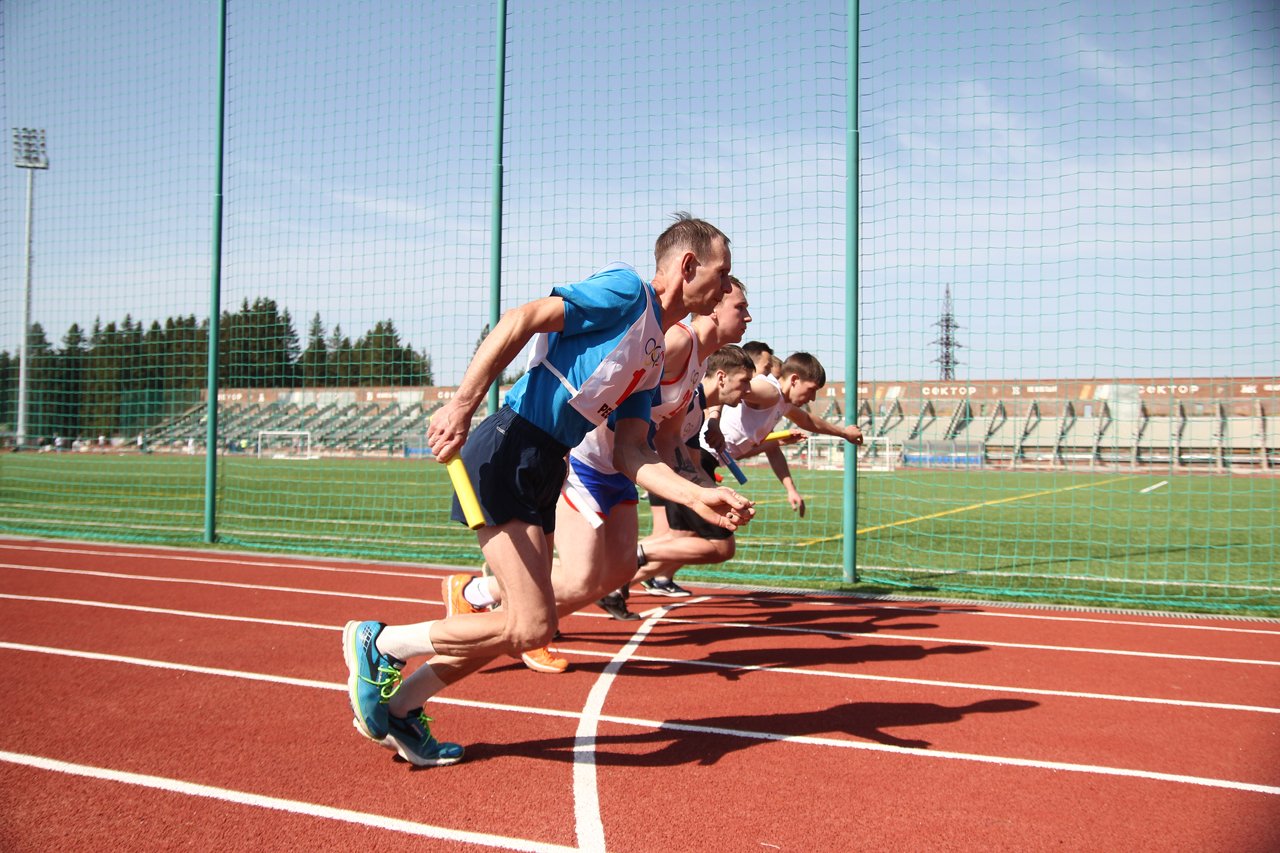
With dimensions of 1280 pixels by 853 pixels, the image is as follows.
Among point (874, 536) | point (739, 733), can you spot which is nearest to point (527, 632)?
point (739, 733)

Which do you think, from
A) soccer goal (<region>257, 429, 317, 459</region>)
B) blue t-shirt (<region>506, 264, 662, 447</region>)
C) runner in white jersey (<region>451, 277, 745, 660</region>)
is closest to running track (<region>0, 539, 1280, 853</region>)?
runner in white jersey (<region>451, 277, 745, 660</region>)

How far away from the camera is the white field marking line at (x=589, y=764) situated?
2.94 m

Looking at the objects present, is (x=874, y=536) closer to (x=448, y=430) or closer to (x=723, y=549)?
(x=723, y=549)

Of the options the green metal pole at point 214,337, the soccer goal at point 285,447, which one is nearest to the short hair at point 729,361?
the green metal pole at point 214,337

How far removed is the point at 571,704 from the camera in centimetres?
452

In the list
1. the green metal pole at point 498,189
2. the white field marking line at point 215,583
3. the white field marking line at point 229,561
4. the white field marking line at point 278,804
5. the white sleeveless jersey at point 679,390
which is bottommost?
the white field marking line at point 229,561

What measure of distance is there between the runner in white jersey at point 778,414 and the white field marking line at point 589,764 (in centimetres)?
231

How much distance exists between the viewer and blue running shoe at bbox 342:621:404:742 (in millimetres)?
3463

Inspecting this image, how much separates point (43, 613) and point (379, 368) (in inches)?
230

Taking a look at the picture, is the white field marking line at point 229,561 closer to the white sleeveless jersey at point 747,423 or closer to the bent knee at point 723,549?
the white sleeveless jersey at point 747,423

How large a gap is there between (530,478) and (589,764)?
118 centimetres

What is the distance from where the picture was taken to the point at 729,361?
21.3ft

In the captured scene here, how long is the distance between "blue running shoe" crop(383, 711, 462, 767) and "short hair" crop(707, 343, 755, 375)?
3631mm

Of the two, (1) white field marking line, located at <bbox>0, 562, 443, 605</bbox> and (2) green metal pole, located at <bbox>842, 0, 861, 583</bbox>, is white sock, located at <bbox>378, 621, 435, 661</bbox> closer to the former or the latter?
(1) white field marking line, located at <bbox>0, 562, 443, 605</bbox>
